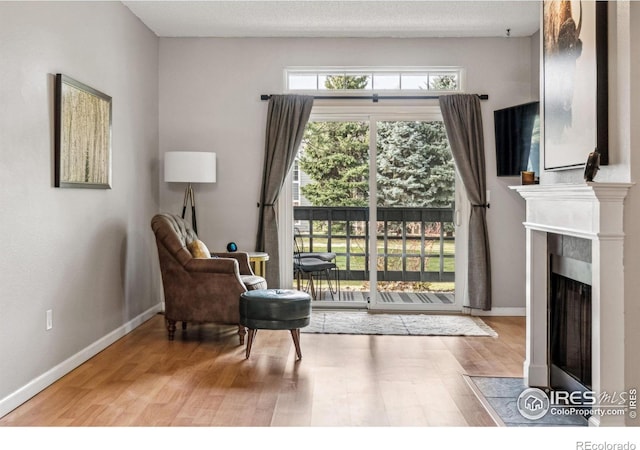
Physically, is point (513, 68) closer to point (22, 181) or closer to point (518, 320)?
point (518, 320)

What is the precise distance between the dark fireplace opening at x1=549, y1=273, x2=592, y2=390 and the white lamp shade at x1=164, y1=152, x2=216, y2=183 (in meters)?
3.26

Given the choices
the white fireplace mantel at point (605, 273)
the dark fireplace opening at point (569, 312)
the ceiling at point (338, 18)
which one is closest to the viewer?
the white fireplace mantel at point (605, 273)

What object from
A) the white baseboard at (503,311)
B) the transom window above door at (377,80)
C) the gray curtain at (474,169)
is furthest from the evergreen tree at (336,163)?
the white baseboard at (503,311)

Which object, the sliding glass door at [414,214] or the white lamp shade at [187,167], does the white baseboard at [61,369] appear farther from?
the sliding glass door at [414,214]

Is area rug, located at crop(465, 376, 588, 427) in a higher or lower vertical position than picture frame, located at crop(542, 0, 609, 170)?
lower

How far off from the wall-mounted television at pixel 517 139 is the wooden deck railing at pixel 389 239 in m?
0.77

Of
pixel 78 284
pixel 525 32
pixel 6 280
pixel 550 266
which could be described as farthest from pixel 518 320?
pixel 6 280

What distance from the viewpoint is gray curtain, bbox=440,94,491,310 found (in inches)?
227

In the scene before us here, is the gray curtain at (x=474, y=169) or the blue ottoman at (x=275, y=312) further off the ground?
the gray curtain at (x=474, y=169)

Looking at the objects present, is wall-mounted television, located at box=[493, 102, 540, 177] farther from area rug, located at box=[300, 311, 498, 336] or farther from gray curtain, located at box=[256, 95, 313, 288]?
gray curtain, located at box=[256, 95, 313, 288]

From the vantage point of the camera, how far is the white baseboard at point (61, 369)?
10.2 feet

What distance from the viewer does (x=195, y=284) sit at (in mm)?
4594

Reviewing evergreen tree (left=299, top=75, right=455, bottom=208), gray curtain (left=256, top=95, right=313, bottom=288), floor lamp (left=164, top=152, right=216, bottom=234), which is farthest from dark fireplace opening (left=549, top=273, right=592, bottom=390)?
floor lamp (left=164, top=152, right=216, bottom=234)

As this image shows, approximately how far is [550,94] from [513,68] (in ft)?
8.69
